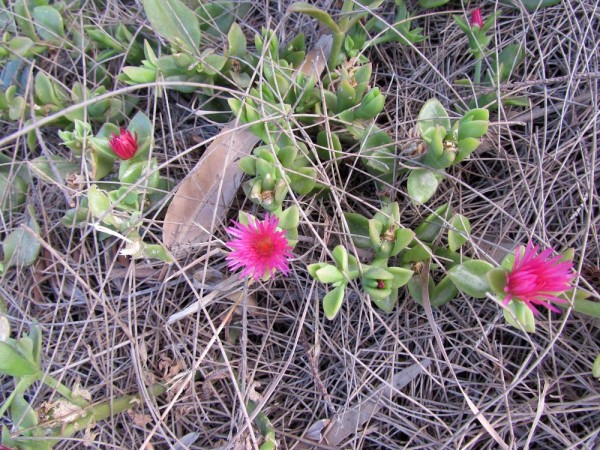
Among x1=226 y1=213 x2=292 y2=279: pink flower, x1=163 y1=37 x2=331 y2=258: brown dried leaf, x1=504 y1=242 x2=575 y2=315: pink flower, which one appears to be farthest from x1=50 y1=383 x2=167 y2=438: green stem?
x1=504 y1=242 x2=575 y2=315: pink flower

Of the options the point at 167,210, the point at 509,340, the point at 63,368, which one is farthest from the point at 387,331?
the point at 63,368

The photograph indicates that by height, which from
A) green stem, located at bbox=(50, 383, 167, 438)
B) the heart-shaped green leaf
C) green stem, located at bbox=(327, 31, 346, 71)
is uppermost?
green stem, located at bbox=(327, 31, 346, 71)

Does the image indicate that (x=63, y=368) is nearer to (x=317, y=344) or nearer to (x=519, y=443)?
(x=317, y=344)

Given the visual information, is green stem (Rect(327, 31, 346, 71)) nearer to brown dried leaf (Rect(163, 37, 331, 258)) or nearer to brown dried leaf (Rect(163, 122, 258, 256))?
brown dried leaf (Rect(163, 37, 331, 258))

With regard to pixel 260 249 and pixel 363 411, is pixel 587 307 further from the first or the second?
pixel 260 249

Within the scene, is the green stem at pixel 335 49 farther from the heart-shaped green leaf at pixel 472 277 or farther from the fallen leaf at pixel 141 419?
the fallen leaf at pixel 141 419

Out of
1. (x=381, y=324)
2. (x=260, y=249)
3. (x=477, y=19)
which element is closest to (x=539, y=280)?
(x=381, y=324)

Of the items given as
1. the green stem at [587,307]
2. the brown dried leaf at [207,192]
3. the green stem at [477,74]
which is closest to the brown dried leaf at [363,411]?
the green stem at [587,307]
